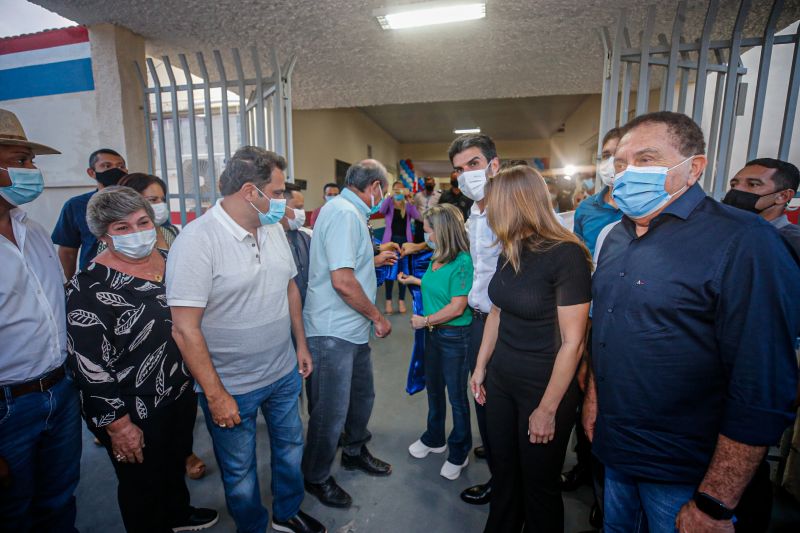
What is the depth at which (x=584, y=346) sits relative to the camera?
139cm

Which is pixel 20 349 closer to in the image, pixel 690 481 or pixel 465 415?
pixel 465 415

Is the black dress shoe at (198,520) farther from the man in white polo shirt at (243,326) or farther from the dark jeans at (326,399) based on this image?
the dark jeans at (326,399)

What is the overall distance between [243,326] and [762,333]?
166 centimetres

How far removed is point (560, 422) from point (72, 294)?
74.2 inches

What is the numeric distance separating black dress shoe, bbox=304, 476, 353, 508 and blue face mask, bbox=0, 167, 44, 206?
1.89m

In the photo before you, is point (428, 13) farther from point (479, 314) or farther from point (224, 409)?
point (224, 409)

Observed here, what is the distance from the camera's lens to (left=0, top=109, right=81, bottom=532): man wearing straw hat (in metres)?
1.36

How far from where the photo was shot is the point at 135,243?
1537 mm

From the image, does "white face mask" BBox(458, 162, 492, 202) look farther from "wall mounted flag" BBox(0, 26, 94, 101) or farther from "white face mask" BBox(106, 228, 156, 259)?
"wall mounted flag" BBox(0, 26, 94, 101)

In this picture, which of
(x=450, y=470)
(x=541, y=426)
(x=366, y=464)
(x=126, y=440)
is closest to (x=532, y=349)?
(x=541, y=426)

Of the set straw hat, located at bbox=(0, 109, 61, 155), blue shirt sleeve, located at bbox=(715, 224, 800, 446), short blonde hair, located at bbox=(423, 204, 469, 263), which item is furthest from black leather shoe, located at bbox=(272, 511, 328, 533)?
straw hat, located at bbox=(0, 109, 61, 155)

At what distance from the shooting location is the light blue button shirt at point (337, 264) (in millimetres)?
1892

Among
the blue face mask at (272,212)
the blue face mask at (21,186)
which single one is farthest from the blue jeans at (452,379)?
the blue face mask at (21,186)

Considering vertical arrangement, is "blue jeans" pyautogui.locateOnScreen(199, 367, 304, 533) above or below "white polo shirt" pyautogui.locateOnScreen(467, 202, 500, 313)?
below
